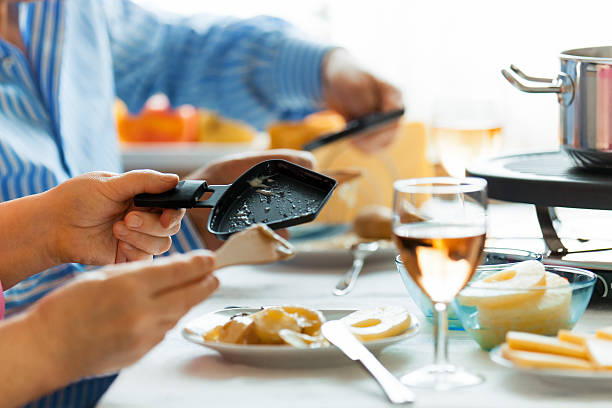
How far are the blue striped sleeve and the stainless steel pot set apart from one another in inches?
41.7

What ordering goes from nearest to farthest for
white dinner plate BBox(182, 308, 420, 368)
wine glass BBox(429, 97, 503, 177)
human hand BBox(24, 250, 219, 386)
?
1. human hand BBox(24, 250, 219, 386)
2. white dinner plate BBox(182, 308, 420, 368)
3. wine glass BBox(429, 97, 503, 177)

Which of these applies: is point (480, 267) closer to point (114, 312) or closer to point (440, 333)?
point (440, 333)

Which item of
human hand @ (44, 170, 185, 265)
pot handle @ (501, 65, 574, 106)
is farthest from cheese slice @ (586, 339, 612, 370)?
human hand @ (44, 170, 185, 265)

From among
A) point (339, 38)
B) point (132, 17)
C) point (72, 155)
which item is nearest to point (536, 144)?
point (339, 38)

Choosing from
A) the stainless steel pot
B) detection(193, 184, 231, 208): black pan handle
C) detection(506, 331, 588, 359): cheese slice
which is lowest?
detection(506, 331, 588, 359): cheese slice

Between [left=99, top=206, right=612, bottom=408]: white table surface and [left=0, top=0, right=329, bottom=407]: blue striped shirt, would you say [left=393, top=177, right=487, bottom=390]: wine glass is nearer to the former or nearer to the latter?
[left=99, top=206, right=612, bottom=408]: white table surface

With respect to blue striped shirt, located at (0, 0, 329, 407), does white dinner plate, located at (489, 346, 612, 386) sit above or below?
below

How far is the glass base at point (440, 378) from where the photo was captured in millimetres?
745

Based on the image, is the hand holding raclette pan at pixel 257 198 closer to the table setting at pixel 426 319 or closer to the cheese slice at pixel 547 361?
the table setting at pixel 426 319

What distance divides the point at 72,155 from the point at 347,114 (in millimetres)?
632

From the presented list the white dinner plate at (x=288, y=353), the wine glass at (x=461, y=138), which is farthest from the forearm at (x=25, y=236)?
the wine glass at (x=461, y=138)

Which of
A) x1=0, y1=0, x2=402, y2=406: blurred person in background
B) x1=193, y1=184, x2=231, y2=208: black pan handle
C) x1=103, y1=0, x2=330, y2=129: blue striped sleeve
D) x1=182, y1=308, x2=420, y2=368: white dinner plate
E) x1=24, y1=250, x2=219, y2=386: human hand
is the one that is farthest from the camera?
x1=103, y1=0, x2=330, y2=129: blue striped sleeve

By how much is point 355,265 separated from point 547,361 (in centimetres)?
60

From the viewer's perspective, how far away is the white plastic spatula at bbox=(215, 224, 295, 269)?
0.76 meters
